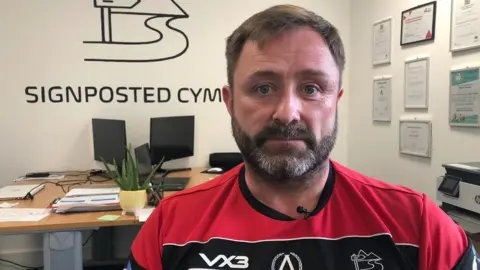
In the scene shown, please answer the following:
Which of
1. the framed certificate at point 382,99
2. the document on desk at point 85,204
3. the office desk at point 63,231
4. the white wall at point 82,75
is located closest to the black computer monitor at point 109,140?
the white wall at point 82,75

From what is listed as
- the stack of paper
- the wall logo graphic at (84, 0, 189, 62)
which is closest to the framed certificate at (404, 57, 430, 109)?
the wall logo graphic at (84, 0, 189, 62)

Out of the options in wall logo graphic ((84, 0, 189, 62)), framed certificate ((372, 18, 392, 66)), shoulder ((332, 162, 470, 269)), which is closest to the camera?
shoulder ((332, 162, 470, 269))

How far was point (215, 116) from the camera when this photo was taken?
12.2 feet

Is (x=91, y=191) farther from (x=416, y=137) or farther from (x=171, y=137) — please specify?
(x=416, y=137)

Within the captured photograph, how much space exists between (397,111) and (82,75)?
2.63m

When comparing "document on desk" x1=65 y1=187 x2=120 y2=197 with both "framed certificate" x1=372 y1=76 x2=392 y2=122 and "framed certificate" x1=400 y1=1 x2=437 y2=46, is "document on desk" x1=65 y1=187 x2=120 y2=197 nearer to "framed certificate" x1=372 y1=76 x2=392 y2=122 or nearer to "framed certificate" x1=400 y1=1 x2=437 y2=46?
"framed certificate" x1=372 y1=76 x2=392 y2=122

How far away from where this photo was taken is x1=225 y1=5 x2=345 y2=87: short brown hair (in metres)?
0.93

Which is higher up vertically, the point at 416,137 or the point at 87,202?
the point at 416,137

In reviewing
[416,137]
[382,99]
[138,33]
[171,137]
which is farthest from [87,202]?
[382,99]

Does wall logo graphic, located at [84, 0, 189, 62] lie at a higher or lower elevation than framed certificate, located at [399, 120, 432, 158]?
higher

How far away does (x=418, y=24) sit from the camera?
2.81m

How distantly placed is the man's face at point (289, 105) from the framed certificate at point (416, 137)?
6.88 ft

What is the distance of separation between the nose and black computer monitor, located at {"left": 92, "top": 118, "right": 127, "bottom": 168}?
2.25 m

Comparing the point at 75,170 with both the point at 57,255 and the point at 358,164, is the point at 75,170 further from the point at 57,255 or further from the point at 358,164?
the point at 358,164
